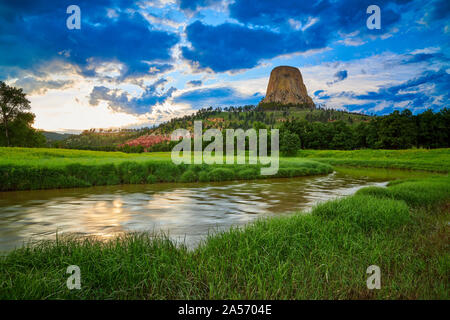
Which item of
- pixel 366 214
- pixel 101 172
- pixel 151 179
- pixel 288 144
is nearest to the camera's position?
pixel 366 214

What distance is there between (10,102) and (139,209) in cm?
5116

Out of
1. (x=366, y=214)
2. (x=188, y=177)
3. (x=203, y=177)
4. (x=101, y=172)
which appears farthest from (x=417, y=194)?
(x=101, y=172)

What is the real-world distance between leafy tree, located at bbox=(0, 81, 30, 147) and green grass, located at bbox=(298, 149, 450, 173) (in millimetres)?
59761

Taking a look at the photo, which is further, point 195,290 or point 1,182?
point 1,182

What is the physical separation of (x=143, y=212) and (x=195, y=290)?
9.25 meters

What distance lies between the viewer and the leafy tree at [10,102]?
46.7m

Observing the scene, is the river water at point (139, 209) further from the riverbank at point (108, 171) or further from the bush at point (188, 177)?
the bush at point (188, 177)

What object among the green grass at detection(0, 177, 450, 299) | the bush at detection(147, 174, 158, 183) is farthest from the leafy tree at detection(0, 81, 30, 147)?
the green grass at detection(0, 177, 450, 299)

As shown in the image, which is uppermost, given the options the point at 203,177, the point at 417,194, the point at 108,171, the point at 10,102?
the point at 10,102

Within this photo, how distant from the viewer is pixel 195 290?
4.34m

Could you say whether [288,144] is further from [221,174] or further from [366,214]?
[366,214]

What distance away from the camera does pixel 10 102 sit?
1864 inches
